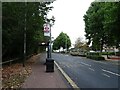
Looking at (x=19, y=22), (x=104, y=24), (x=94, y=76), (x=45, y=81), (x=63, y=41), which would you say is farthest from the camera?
(x=63, y=41)

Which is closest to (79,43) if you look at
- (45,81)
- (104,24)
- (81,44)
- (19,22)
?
(81,44)

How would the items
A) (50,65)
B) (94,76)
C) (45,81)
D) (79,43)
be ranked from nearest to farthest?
(45,81), (94,76), (50,65), (79,43)

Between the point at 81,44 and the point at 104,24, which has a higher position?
the point at 104,24

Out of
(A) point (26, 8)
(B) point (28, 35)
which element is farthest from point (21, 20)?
(B) point (28, 35)

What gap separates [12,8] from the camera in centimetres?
2588

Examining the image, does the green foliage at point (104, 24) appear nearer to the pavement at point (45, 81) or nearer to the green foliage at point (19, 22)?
the green foliage at point (19, 22)

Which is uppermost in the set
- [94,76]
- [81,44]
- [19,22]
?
[81,44]

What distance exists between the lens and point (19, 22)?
110 ft

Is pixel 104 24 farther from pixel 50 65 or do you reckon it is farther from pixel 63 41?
pixel 63 41

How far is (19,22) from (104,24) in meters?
22.7

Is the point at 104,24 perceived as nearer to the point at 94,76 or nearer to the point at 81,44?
the point at 94,76

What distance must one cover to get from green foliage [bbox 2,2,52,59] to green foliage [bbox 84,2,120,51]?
9.01 meters

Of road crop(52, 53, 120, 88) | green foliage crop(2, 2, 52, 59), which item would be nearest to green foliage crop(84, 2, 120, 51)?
green foliage crop(2, 2, 52, 59)

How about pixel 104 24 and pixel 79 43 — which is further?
pixel 79 43
